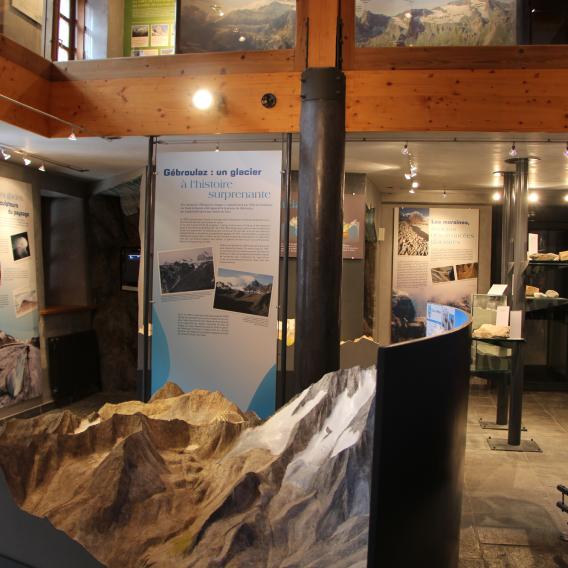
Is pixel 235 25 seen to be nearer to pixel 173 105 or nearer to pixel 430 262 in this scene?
pixel 173 105

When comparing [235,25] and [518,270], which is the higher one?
[235,25]

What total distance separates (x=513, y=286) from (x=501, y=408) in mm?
1392

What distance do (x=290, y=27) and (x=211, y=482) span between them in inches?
151

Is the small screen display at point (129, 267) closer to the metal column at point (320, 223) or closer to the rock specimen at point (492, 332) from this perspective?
the rock specimen at point (492, 332)

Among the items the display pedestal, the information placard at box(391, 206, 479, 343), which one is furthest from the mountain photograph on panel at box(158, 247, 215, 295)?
the information placard at box(391, 206, 479, 343)

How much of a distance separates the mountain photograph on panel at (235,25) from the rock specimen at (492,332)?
2.83 meters

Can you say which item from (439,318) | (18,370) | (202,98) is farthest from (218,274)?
(18,370)

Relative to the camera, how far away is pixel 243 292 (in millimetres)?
4285

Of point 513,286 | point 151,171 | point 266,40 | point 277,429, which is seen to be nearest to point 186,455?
point 277,429

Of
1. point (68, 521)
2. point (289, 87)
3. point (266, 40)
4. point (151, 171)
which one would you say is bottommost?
point (68, 521)

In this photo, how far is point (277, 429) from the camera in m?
2.19

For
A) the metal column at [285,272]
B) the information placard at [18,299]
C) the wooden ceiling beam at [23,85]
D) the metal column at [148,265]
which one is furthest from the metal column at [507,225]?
the information placard at [18,299]

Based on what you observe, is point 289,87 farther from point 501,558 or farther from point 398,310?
point 398,310

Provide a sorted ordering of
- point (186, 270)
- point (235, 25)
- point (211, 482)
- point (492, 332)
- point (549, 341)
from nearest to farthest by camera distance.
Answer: point (211, 482), point (186, 270), point (235, 25), point (492, 332), point (549, 341)
